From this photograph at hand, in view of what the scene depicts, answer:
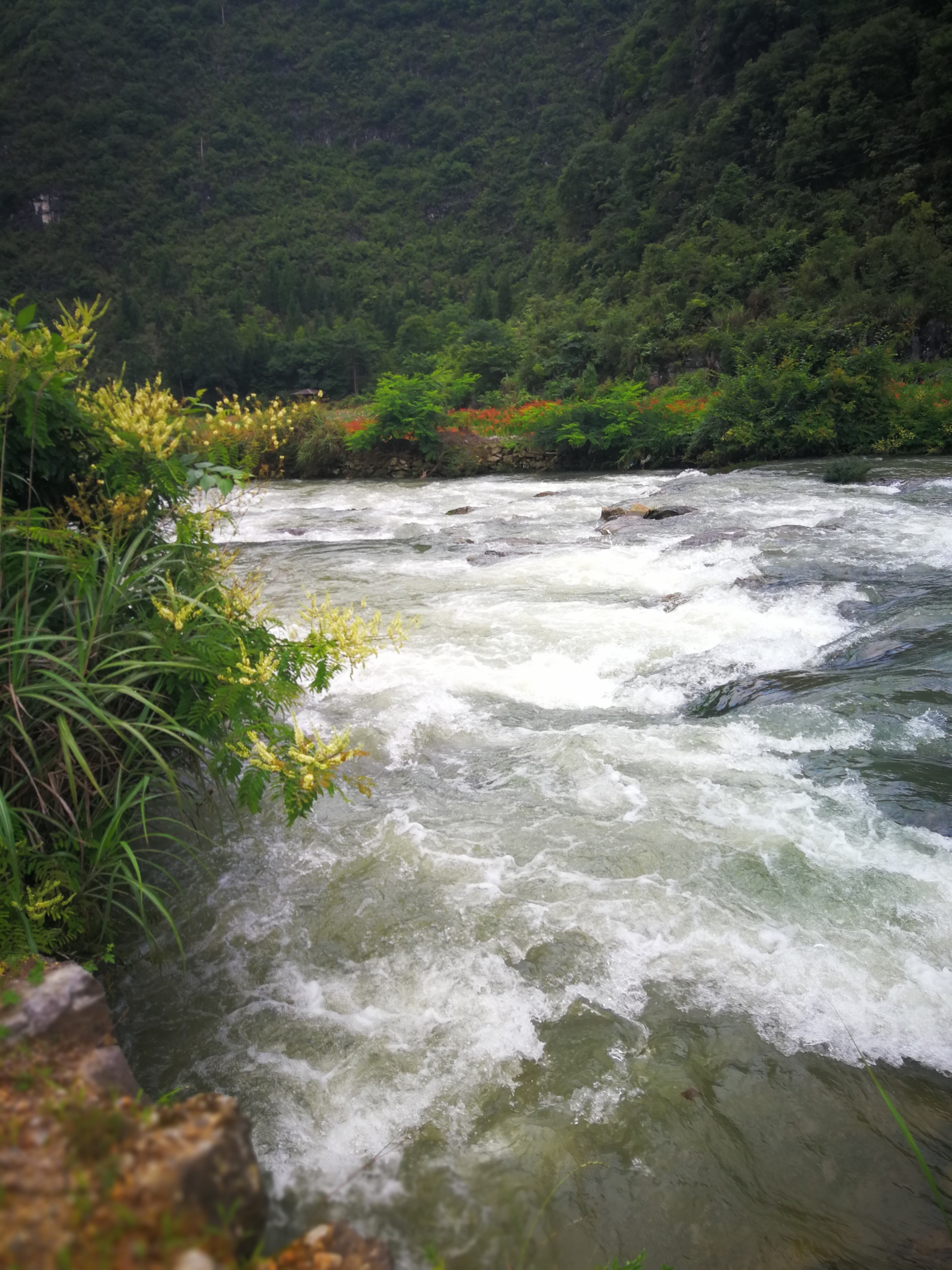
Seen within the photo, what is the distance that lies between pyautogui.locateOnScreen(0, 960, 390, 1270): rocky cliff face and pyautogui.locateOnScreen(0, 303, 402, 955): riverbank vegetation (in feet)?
2.49

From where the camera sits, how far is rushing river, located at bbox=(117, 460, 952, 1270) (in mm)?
2158

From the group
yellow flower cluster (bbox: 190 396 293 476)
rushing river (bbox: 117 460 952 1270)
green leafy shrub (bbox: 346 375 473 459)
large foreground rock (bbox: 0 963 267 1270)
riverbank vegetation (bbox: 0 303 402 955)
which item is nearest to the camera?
large foreground rock (bbox: 0 963 267 1270)

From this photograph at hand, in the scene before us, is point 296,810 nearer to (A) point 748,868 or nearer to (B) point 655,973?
(B) point 655,973

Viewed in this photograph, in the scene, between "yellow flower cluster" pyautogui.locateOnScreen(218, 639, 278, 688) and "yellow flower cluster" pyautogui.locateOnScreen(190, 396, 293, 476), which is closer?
"yellow flower cluster" pyautogui.locateOnScreen(218, 639, 278, 688)

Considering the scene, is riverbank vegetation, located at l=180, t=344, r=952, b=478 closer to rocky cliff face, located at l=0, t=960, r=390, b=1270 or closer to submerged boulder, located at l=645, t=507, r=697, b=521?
submerged boulder, located at l=645, t=507, r=697, b=521

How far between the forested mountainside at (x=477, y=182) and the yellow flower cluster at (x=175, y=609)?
21.5 m

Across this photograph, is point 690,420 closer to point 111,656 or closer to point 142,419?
point 142,419

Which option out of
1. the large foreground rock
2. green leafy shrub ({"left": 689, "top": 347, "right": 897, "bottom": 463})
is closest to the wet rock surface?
the large foreground rock

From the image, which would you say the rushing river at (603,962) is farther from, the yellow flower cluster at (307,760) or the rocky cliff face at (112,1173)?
the yellow flower cluster at (307,760)

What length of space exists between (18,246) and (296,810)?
118284 mm

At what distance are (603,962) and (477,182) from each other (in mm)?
101594

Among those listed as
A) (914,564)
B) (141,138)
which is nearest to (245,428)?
(914,564)

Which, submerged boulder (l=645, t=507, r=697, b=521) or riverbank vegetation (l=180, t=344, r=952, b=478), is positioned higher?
riverbank vegetation (l=180, t=344, r=952, b=478)

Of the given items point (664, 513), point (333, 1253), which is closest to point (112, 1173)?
point (333, 1253)
